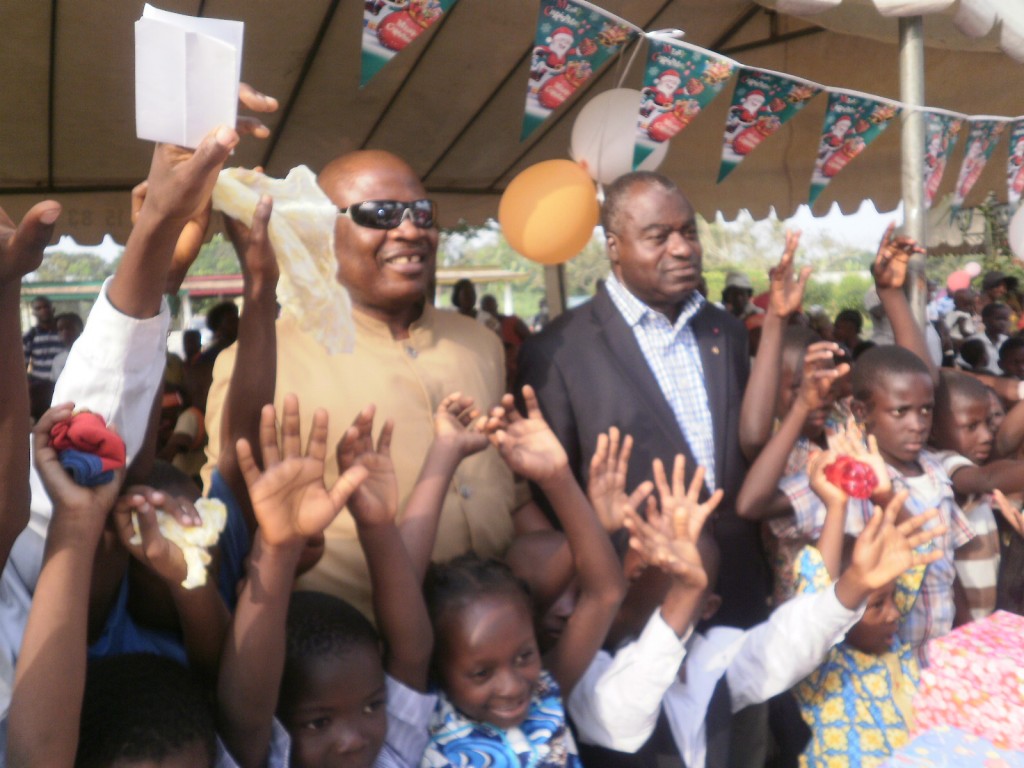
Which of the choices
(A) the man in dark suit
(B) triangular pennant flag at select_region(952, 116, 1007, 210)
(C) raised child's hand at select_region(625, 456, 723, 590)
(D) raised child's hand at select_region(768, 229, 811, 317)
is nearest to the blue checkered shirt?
(A) the man in dark suit

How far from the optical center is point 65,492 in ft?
4.37

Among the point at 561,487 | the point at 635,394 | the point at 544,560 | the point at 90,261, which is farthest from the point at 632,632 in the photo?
the point at 90,261

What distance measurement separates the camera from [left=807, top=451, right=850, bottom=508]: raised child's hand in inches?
92.6

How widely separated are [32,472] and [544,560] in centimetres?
106

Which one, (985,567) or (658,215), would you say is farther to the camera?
(985,567)

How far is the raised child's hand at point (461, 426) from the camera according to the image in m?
1.94

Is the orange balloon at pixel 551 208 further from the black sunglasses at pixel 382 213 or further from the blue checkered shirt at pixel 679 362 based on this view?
the black sunglasses at pixel 382 213

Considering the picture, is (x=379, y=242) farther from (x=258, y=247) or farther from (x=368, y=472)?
(x=368, y=472)

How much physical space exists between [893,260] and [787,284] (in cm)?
80

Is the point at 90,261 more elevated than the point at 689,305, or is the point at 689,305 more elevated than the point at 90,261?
the point at 689,305

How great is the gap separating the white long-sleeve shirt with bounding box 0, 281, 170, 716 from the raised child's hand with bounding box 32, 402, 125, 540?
0.08m

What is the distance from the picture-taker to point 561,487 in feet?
6.44

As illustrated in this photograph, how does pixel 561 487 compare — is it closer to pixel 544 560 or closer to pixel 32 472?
pixel 544 560

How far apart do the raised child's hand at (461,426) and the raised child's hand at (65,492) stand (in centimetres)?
72
